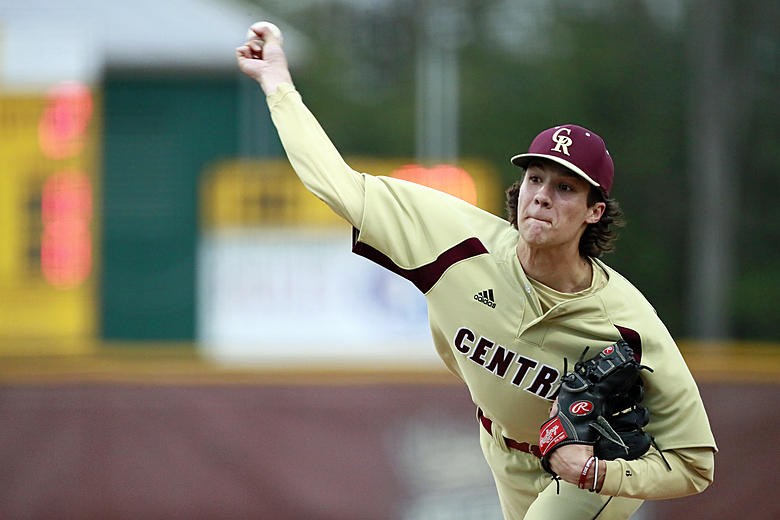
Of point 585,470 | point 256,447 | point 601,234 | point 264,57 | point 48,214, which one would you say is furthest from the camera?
point 48,214

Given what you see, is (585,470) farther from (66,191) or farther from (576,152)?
(66,191)

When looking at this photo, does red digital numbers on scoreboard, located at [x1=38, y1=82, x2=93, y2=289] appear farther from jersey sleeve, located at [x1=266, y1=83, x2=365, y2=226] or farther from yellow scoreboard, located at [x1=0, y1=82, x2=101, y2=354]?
jersey sleeve, located at [x1=266, y1=83, x2=365, y2=226]

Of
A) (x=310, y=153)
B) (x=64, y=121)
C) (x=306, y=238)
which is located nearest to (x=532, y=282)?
(x=310, y=153)

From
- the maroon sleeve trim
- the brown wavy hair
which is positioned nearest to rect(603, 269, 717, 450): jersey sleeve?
the maroon sleeve trim

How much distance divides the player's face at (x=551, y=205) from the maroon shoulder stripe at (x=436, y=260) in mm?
206

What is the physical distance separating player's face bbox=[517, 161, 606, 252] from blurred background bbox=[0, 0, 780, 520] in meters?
4.25

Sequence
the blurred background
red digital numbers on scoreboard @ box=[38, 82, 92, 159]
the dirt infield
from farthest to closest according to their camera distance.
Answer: red digital numbers on scoreboard @ box=[38, 82, 92, 159] < the blurred background < the dirt infield

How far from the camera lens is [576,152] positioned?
354cm

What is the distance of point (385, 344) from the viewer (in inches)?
553

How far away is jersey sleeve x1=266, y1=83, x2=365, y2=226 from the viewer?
356 cm

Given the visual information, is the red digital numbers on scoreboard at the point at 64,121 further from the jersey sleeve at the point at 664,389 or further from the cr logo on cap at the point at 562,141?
the jersey sleeve at the point at 664,389

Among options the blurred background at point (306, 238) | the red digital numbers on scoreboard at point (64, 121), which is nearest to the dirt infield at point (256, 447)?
the blurred background at point (306, 238)

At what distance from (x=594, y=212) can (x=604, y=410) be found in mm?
635

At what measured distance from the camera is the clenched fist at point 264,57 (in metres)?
3.65
